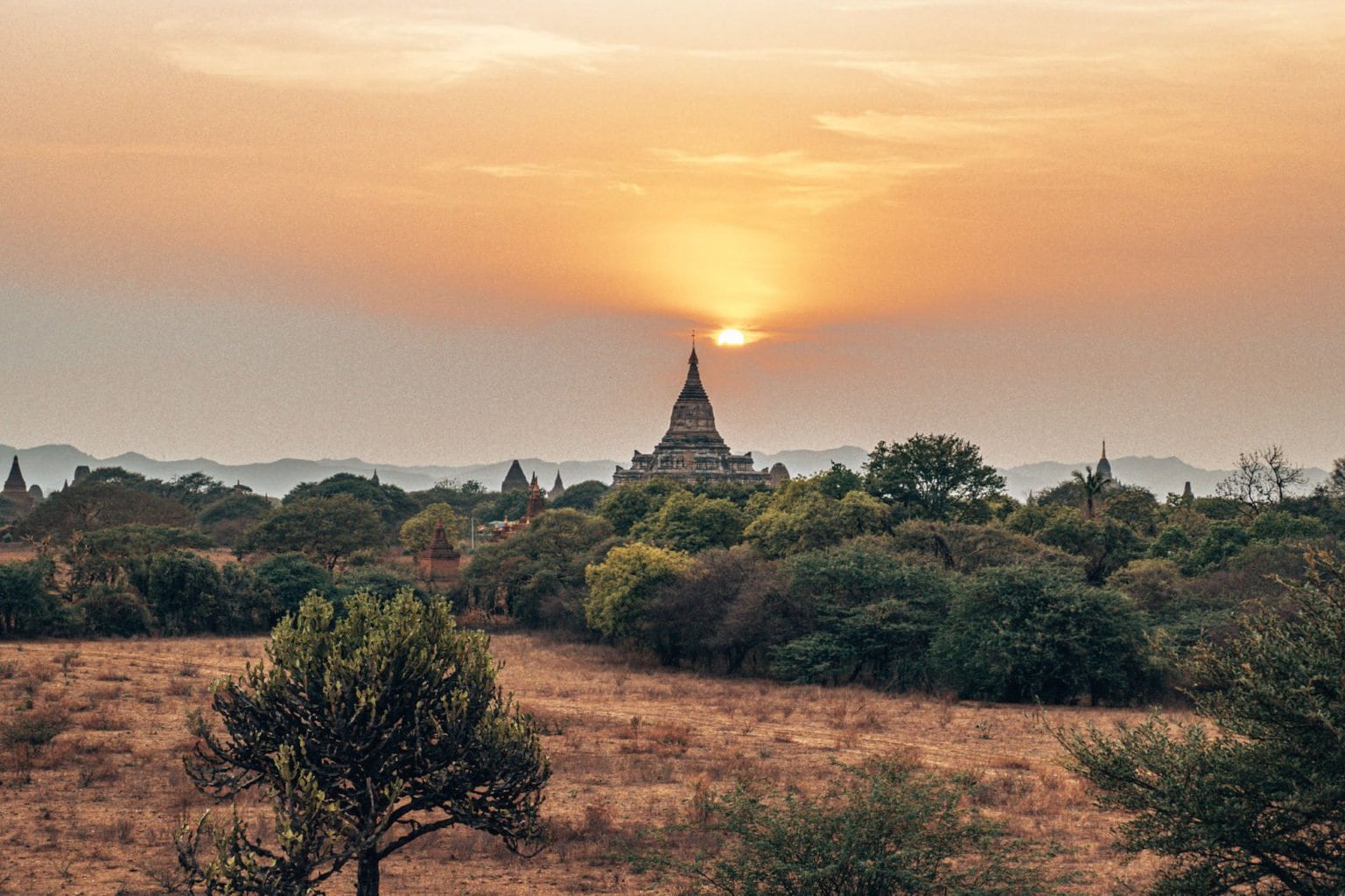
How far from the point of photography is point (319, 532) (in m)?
72.0

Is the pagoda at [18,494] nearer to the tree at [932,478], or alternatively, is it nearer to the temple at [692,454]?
the temple at [692,454]

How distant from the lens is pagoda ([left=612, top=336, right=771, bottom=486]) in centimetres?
12506

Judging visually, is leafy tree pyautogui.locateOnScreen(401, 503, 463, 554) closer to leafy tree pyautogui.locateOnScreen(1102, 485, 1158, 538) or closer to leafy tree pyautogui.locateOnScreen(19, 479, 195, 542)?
leafy tree pyautogui.locateOnScreen(19, 479, 195, 542)

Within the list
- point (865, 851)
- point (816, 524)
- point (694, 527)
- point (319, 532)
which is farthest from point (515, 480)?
point (865, 851)

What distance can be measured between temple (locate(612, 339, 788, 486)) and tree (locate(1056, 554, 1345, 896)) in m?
105

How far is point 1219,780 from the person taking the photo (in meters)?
15.2

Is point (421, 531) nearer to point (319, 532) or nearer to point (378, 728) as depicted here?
point (319, 532)

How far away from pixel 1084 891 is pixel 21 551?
281ft

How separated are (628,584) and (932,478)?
1864 centimetres

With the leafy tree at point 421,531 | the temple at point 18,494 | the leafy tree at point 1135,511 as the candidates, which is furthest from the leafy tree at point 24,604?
the temple at point 18,494

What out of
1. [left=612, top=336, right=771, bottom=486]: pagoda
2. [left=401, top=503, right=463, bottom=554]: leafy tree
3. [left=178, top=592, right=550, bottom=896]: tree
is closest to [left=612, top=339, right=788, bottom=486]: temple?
[left=612, top=336, right=771, bottom=486]: pagoda

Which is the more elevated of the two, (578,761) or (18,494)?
(18,494)

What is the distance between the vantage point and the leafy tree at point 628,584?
48250 mm

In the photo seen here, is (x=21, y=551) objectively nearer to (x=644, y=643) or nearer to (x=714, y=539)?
(x=714, y=539)
